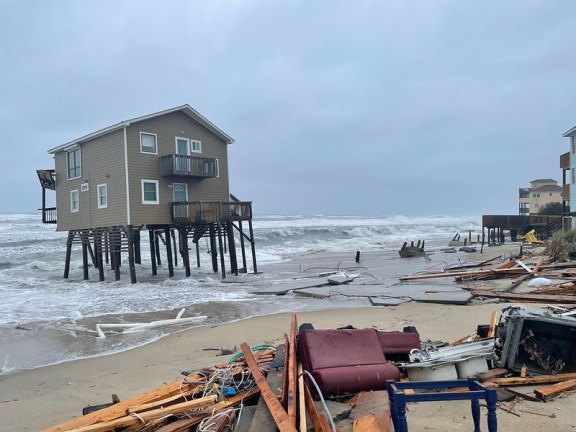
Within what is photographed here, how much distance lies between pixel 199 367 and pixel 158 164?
60.0 feet

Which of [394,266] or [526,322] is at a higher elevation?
[526,322]

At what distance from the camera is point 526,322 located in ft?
17.7

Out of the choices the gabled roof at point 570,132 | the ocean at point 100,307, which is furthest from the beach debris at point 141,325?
the gabled roof at point 570,132

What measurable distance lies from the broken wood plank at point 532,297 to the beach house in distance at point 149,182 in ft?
49.6

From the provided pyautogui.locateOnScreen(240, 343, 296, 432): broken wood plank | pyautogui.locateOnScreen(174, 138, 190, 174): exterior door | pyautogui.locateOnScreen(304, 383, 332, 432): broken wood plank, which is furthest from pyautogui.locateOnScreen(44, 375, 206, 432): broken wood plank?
pyautogui.locateOnScreen(174, 138, 190, 174): exterior door

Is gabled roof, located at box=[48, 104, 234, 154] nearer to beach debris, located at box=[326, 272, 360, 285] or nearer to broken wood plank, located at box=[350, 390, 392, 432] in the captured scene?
beach debris, located at box=[326, 272, 360, 285]

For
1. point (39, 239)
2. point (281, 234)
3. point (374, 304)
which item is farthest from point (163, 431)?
point (281, 234)

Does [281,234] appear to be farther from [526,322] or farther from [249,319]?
[526,322]

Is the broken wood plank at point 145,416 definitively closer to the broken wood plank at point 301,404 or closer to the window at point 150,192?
the broken wood plank at point 301,404

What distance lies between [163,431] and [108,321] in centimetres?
1003

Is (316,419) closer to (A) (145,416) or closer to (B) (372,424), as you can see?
(B) (372,424)

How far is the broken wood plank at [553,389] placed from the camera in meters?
4.72

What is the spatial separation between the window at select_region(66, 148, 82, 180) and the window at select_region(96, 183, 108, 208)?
250 cm

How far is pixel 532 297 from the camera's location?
Result: 1172 cm
